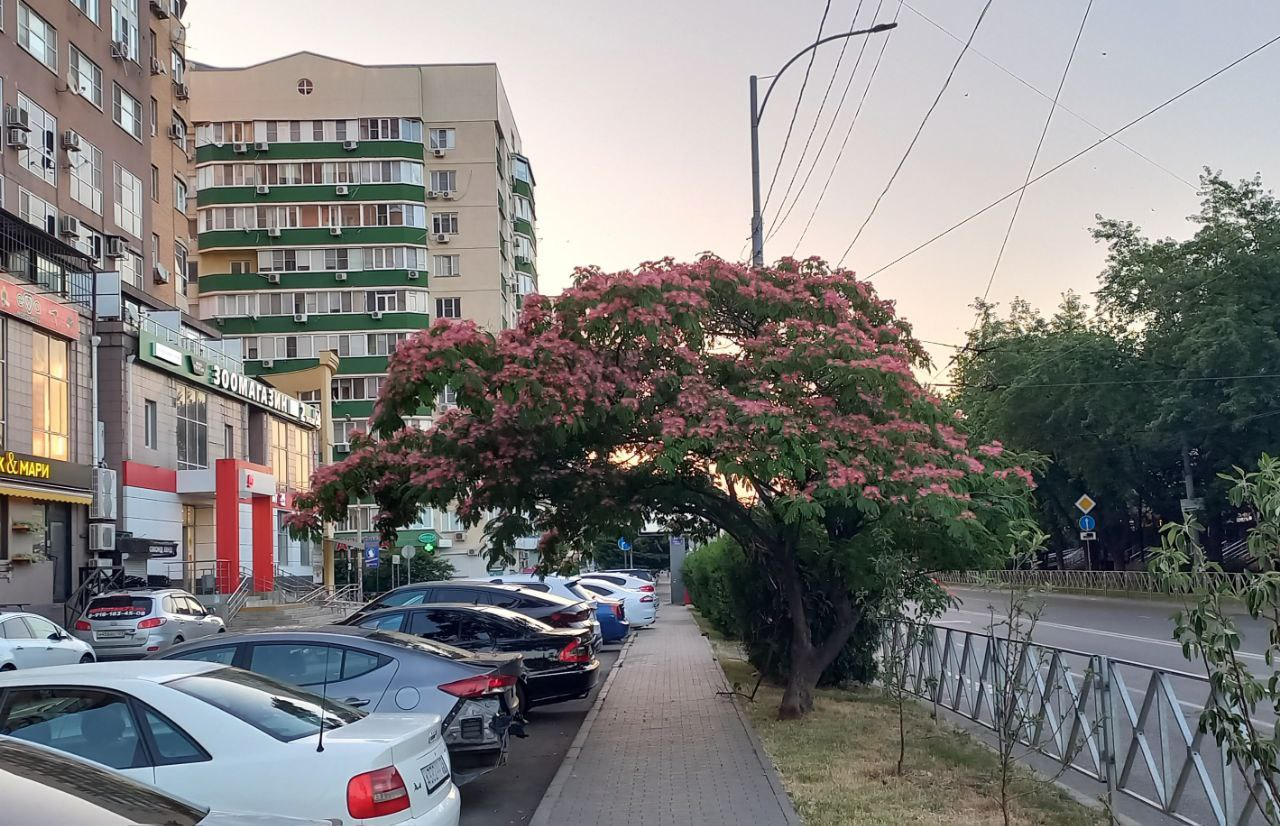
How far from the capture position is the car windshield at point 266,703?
6.09m

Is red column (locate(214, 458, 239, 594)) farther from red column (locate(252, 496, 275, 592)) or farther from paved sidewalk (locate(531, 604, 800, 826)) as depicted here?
paved sidewalk (locate(531, 604, 800, 826))

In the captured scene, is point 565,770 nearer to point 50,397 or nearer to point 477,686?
point 477,686

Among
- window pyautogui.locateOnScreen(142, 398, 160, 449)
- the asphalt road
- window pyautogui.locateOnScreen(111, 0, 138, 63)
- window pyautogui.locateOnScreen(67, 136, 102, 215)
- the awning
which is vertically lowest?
the asphalt road

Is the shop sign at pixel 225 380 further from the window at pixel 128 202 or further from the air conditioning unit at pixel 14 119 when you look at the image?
the air conditioning unit at pixel 14 119

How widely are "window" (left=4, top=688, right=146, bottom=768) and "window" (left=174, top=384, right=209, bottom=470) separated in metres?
34.7

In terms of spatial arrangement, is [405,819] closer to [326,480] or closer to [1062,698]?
[1062,698]

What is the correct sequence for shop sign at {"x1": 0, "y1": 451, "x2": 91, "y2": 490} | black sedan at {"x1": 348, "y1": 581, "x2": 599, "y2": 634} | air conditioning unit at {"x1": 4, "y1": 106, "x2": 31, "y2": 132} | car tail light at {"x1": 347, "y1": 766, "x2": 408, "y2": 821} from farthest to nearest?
air conditioning unit at {"x1": 4, "y1": 106, "x2": 31, "y2": 132}, shop sign at {"x1": 0, "y1": 451, "x2": 91, "y2": 490}, black sedan at {"x1": 348, "y1": 581, "x2": 599, "y2": 634}, car tail light at {"x1": 347, "y1": 766, "x2": 408, "y2": 821}

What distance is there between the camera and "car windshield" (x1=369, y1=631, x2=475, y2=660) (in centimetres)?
949

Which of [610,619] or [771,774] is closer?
[771,774]

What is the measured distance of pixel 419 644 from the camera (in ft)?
31.9

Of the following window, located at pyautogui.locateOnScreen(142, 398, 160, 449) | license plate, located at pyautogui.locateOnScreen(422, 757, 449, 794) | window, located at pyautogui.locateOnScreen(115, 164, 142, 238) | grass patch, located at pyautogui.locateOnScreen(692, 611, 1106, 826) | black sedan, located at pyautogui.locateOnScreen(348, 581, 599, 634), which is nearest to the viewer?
license plate, located at pyautogui.locateOnScreen(422, 757, 449, 794)

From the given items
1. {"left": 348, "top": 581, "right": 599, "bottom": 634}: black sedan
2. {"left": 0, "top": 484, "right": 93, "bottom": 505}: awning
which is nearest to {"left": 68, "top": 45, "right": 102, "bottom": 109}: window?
{"left": 0, "top": 484, "right": 93, "bottom": 505}: awning

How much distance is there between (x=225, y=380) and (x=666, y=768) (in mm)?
35361

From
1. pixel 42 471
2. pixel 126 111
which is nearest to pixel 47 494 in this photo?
pixel 42 471
